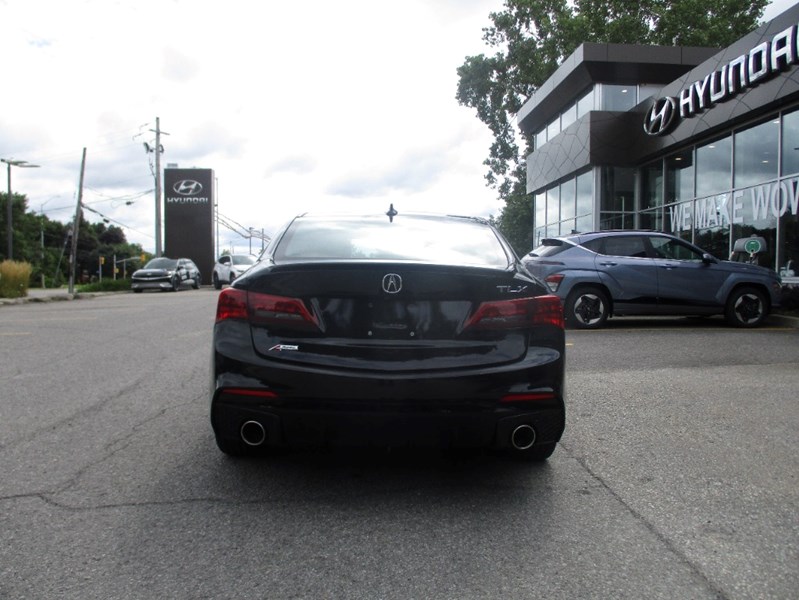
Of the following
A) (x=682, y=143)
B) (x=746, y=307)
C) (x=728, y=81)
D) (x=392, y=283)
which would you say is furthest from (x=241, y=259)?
(x=392, y=283)

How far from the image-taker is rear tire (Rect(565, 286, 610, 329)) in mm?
11023

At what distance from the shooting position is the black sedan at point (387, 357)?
3312 millimetres

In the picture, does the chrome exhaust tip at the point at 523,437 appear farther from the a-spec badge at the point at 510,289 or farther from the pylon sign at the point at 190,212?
the pylon sign at the point at 190,212

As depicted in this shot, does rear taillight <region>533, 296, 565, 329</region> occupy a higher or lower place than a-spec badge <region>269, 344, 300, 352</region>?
higher

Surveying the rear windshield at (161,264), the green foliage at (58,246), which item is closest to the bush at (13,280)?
the rear windshield at (161,264)

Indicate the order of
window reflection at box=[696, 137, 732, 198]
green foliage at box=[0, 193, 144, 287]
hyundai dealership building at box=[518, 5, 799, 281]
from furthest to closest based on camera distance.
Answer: green foliage at box=[0, 193, 144, 287] < window reflection at box=[696, 137, 732, 198] < hyundai dealership building at box=[518, 5, 799, 281]

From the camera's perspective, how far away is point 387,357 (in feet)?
11.0

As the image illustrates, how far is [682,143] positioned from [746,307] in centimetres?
946

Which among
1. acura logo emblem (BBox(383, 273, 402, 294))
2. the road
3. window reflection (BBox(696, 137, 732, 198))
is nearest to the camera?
the road

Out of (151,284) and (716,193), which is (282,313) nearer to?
(716,193)

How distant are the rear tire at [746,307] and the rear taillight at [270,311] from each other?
9756 mm

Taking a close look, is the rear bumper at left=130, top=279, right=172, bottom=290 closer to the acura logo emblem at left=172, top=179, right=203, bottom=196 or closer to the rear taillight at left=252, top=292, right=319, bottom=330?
the acura logo emblem at left=172, top=179, right=203, bottom=196

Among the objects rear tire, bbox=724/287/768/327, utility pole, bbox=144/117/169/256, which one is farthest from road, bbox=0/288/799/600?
utility pole, bbox=144/117/169/256

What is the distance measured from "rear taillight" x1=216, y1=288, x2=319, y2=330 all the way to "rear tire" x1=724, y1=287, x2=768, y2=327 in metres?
9.76
